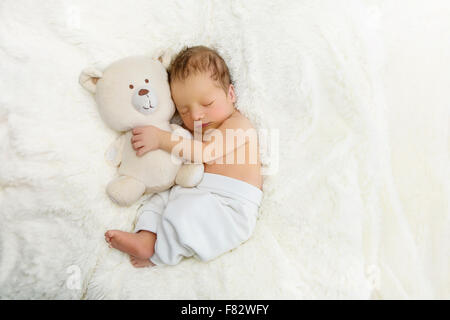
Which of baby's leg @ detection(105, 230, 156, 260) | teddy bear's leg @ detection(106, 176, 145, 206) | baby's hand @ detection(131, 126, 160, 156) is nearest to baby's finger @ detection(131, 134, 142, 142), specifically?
baby's hand @ detection(131, 126, 160, 156)

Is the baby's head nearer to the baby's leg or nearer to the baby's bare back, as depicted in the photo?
the baby's bare back

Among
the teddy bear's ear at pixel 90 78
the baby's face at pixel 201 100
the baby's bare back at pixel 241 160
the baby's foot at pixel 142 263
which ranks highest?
the teddy bear's ear at pixel 90 78

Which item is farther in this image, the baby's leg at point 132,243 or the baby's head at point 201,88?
the baby's head at point 201,88

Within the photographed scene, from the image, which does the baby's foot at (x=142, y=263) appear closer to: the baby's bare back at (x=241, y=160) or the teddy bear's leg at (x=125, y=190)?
the teddy bear's leg at (x=125, y=190)

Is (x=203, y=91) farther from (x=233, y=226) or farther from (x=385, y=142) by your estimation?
(x=385, y=142)

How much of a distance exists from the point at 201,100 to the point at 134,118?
0.20m

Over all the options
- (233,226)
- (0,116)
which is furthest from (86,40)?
(233,226)

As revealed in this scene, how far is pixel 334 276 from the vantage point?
2.97ft

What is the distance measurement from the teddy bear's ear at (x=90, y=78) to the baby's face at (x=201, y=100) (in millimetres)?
214

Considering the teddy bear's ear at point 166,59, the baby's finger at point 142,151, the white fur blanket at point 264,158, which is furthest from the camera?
the teddy bear's ear at point 166,59

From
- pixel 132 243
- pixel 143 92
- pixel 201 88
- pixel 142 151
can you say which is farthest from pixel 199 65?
pixel 132 243

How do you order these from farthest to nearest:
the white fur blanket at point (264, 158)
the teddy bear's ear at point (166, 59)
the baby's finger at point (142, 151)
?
the teddy bear's ear at point (166, 59) → the baby's finger at point (142, 151) → the white fur blanket at point (264, 158)

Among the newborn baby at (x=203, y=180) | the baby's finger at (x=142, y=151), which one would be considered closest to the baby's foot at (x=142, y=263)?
the newborn baby at (x=203, y=180)

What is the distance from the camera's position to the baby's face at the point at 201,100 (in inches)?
43.1
